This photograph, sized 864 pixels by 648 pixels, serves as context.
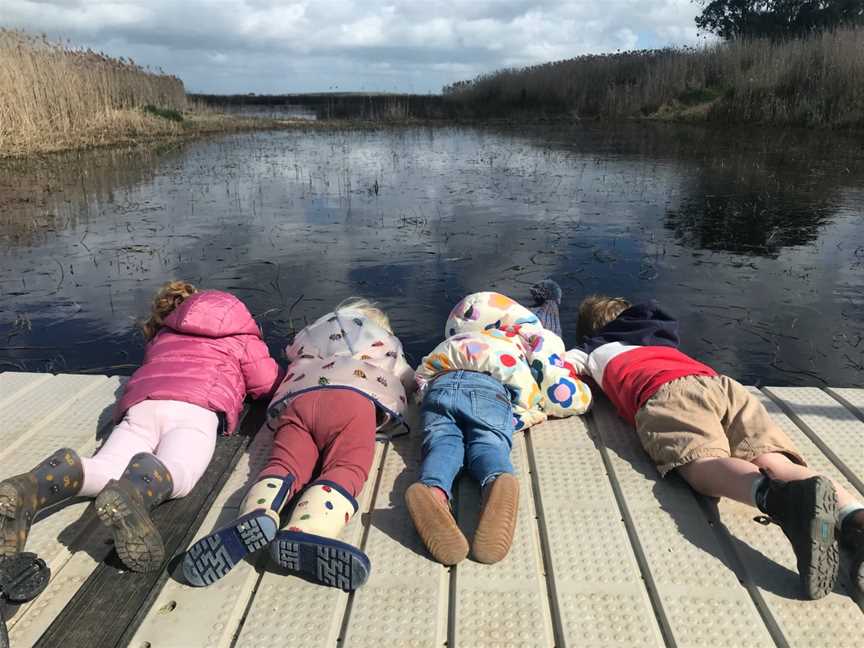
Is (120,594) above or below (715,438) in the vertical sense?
below

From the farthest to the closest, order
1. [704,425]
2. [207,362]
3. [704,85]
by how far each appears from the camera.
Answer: [704,85], [207,362], [704,425]

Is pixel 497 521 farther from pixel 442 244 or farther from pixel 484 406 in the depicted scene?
pixel 442 244

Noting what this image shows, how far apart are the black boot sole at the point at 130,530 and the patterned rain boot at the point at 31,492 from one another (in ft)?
0.98

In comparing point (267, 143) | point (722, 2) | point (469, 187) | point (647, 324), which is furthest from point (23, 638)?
point (722, 2)

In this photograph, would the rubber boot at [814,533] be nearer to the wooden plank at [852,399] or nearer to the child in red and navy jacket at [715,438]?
the child in red and navy jacket at [715,438]

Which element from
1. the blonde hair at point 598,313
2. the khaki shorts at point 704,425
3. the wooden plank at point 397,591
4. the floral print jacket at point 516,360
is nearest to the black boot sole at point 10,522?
the wooden plank at point 397,591

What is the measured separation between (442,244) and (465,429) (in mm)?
5202

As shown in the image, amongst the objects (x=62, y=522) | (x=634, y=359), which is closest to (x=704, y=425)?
(x=634, y=359)

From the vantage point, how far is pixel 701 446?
2814 millimetres

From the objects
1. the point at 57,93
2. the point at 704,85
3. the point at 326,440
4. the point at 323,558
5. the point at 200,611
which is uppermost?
the point at 704,85

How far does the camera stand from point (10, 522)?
231 centimetres

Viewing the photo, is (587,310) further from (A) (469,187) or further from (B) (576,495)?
(A) (469,187)

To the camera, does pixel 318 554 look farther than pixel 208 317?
No

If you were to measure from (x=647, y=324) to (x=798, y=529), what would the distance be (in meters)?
1.62
